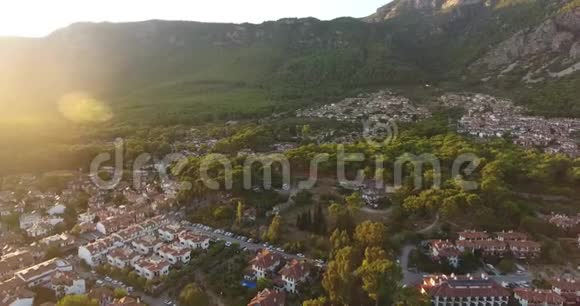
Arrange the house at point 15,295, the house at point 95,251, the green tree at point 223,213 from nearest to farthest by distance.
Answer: the house at point 15,295 < the house at point 95,251 < the green tree at point 223,213

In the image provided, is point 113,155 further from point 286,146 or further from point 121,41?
point 121,41

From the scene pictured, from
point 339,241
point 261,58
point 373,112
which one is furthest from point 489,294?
point 261,58

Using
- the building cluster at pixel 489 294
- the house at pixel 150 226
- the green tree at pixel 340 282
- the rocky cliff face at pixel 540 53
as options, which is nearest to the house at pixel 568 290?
the building cluster at pixel 489 294

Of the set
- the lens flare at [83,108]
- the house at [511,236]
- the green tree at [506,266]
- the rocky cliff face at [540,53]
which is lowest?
the green tree at [506,266]

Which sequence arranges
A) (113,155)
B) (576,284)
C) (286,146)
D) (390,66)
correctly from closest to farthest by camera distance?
(576,284) < (113,155) < (286,146) < (390,66)

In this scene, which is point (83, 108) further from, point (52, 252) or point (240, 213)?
point (240, 213)

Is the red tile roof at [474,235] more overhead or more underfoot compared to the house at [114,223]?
more underfoot

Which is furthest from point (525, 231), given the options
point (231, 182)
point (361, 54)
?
point (361, 54)

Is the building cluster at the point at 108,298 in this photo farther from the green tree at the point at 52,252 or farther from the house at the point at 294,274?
the house at the point at 294,274
